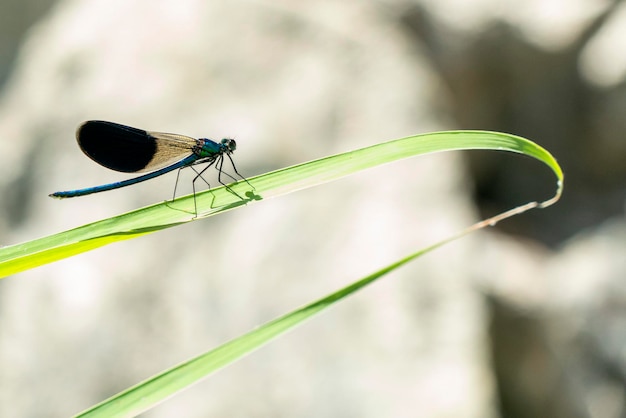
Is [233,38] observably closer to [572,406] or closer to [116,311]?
[116,311]

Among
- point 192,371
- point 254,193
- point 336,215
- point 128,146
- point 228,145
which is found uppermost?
point 336,215

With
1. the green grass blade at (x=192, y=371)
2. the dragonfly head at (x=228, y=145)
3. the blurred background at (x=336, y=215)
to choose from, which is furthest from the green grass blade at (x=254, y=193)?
the blurred background at (x=336, y=215)

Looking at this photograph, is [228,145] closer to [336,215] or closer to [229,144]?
[229,144]

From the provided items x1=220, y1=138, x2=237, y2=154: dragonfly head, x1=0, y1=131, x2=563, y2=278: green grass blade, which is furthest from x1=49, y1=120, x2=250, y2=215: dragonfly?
x1=0, y1=131, x2=563, y2=278: green grass blade

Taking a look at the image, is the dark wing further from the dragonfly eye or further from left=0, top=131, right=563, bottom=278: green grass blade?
left=0, top=131, right=563, bottom=278: green grass blade

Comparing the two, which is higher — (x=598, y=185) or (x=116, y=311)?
(x=598, y=185)

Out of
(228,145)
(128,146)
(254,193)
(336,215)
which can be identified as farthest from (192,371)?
(336,215)

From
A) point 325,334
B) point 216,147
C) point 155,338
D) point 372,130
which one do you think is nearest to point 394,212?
point 372,130
